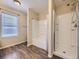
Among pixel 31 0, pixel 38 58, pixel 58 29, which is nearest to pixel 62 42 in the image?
pixel 58 29

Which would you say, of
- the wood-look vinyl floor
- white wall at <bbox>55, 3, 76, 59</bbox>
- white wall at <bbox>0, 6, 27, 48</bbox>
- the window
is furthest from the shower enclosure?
the window

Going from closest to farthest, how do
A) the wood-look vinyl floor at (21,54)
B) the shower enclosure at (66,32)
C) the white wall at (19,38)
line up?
the wood-look vinyl floor at (21,54) → the shower enclosure at (66,32) → the white wall at (19,38)

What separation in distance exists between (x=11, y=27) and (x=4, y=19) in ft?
2.03

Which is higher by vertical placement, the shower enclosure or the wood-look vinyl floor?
the shower enclosure

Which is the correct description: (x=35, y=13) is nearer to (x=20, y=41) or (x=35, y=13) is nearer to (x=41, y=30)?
(x=41, y=30)

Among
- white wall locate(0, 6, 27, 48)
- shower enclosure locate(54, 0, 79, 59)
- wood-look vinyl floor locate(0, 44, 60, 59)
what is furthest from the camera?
white wall locate(0, 6, 27, 48)

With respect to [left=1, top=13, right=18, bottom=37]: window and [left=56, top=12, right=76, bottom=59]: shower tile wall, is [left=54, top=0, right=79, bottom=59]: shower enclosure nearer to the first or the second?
[left=56, top=12, right=76, bottom=59]: shower tile wall

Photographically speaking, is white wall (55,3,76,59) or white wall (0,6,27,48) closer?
white wall (55,3,76,59)

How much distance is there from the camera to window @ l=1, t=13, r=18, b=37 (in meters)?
3.41

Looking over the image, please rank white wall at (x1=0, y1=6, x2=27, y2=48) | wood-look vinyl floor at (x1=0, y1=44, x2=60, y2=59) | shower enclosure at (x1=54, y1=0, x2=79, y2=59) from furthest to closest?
1. white wall at (x1=0, y1=6, x2=27, y2=48)
2. shower enclosure at (x1=54, y1=0, x2=79, y2=59)
3. wood-look vinyl floor at (x1=0, y1=44, x2=60, y2=59)

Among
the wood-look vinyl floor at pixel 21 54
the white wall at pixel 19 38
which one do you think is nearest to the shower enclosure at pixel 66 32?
the wood-look vinyl floor at pixel 21 54

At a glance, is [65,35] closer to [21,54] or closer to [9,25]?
[21,54]

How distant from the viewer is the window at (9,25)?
3409 mm

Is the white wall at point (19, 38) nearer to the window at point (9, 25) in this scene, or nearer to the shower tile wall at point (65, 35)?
the window at point (9, 25)
